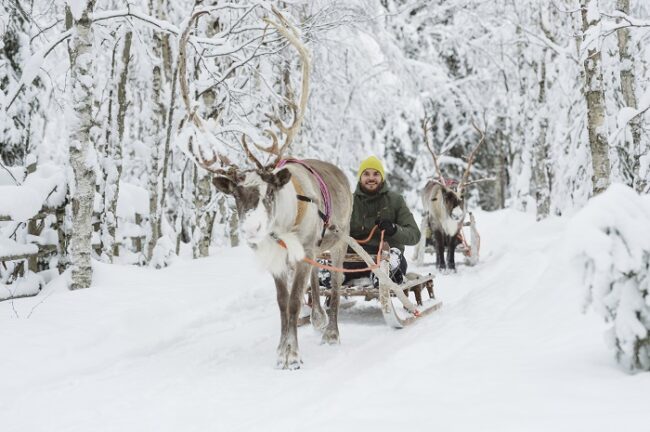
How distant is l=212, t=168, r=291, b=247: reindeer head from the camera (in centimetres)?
481

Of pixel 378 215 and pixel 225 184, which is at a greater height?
pixel 225 184

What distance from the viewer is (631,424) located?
269 cm

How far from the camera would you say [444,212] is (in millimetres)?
11281

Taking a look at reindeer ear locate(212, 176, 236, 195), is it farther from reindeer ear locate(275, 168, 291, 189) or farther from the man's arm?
the man's arm

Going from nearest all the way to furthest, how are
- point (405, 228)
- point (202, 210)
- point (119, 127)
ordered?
point (405, 228) < point (119, 127) < point (202, 210)

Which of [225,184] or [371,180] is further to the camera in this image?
[371,180]

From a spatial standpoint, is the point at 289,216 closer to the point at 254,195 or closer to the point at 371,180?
the point at 254,195

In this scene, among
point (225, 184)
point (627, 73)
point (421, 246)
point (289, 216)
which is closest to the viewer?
point (225, 184)

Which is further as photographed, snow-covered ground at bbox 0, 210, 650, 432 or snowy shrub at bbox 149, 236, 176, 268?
snowy shrub at bbox 149, 236, 176, 268

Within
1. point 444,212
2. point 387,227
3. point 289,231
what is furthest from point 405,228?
point 444,212

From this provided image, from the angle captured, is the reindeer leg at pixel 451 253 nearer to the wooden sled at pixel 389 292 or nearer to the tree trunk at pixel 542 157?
the wooden sled at pixel 389 292

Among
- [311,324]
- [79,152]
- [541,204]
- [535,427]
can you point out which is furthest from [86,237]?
[541,204]

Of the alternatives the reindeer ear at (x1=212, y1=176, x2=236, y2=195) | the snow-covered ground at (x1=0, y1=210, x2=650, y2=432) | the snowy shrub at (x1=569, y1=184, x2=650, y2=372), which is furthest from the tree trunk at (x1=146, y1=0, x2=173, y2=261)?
the snowy shrub at (x1=569, y1=184, x2=650, y2=372)

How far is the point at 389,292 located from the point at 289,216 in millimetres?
1649
